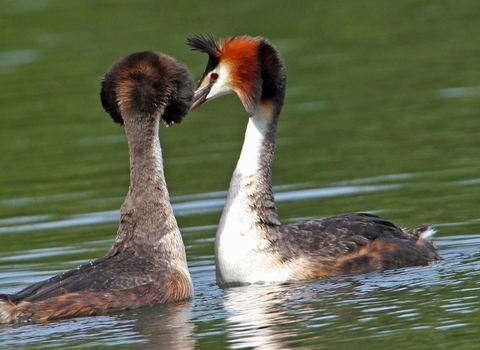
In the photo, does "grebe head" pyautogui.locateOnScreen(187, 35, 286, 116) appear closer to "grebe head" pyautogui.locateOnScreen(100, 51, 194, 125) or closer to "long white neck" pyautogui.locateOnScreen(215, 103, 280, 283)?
"long white neck" pyautogui.locateOnScreen(215, 103, 280, 283)

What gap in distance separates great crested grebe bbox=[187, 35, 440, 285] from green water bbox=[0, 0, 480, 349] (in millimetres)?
344

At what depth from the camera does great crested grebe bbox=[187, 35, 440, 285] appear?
1247cm

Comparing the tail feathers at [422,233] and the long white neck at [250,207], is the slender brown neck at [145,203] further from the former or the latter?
the tail feathers at [422,233]

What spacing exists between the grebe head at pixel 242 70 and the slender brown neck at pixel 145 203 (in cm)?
136

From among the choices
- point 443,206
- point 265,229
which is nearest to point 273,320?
point 265,229

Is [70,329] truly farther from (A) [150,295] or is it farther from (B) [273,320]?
(B) [273,320]

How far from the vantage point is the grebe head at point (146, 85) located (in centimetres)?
1179

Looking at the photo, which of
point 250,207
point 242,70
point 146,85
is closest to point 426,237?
point 250,207

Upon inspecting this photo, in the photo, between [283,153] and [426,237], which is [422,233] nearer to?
[426,237]

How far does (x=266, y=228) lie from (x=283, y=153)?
5732mm

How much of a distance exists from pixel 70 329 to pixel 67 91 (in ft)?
48.6

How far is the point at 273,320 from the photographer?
34.4 feet

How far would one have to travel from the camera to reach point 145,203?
11836 millimetres

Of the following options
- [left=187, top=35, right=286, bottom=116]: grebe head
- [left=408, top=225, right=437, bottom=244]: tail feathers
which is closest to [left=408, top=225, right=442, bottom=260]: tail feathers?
[left=408, top=225, right=437, bottom=244]: tail feathers
